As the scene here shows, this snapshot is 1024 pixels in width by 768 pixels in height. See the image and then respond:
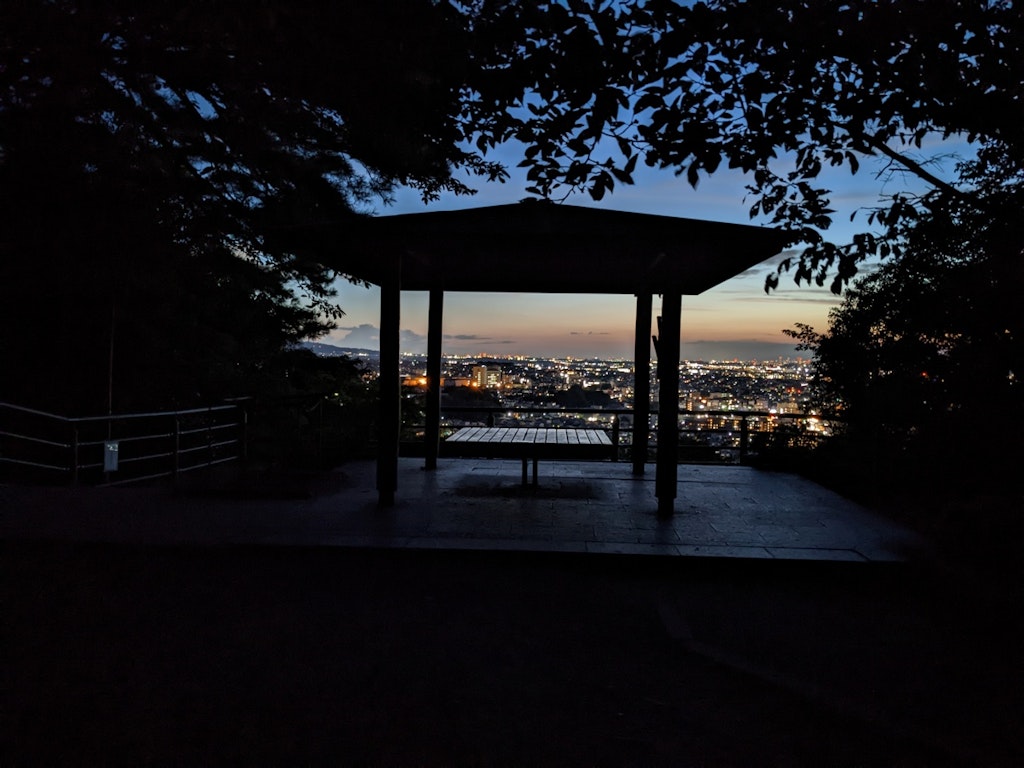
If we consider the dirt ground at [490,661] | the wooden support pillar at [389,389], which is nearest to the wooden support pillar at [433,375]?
the wooden support pillar at [389,389]

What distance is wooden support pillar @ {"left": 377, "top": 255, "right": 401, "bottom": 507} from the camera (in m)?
6.94

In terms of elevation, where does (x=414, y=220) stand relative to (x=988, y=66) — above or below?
below

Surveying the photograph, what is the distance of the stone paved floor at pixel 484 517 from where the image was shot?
5.41 m

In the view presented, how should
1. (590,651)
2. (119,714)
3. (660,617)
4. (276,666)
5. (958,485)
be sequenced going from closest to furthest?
1. (119,714)
2. (276,666)
3. (590,651)
4. (660,617)
5. (958,485)

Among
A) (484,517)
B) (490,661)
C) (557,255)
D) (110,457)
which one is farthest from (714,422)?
(490,661)

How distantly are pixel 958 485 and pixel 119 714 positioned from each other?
7.63m

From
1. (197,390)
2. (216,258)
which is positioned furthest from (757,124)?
(197,390)

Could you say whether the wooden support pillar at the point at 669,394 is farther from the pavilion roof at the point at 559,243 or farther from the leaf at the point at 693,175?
the leaf at the point at 693,175

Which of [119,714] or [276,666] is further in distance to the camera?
[276,666]

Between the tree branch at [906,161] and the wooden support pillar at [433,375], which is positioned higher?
the tree branch at [906,161]

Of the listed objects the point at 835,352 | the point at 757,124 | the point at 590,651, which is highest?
the point at 757,124

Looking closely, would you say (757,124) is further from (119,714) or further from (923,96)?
(119,714)

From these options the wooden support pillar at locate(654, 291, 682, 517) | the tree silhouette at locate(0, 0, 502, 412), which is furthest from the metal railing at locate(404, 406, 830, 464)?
the tree silhouette at locate(0, 0, 502, 412)

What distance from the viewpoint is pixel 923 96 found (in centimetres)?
467
